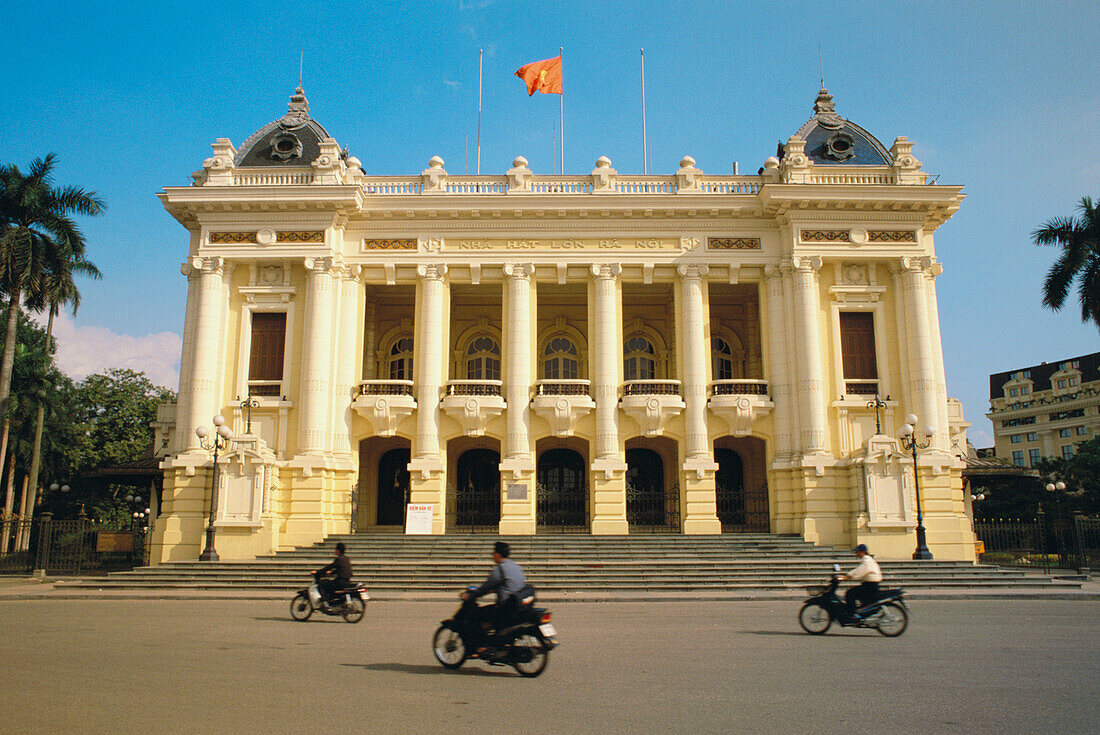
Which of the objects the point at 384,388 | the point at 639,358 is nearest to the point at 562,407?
the point at 384,388

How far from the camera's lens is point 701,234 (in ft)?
101

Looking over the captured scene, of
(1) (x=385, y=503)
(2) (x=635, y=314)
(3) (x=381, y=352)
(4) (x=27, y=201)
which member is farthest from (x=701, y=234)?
(4) (x=27, y=201)

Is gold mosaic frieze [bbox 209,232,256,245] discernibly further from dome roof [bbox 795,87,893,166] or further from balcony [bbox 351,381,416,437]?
dome roof [bbox 795,87,893,166]

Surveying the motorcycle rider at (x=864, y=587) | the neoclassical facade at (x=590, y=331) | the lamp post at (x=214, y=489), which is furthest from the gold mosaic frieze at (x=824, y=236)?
the lamp post at (x=214, y=489)

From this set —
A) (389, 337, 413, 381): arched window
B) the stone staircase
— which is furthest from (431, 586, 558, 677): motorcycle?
(389, 337, 413, 381): arched window

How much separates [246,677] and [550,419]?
21.0 m

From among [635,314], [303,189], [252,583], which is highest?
[303,189]

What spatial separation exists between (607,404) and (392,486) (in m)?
10.6

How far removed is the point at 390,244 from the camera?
1215 inches

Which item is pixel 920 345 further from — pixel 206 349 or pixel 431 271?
pixel 206 349

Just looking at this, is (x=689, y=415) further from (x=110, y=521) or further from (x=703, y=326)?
(x=110, y=521)

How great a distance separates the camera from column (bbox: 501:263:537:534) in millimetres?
28703

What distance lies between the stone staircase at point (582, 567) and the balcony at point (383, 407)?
172 inches

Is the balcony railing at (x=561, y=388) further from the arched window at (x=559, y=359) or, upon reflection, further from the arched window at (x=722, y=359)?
the arched window at (x=722, y=359)
